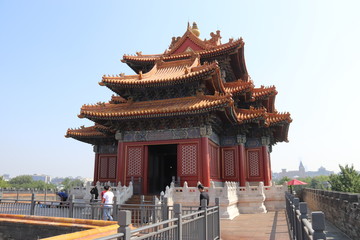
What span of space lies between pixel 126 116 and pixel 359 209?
12948 mm

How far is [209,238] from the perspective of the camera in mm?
8555

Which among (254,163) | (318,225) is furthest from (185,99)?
(318,225)

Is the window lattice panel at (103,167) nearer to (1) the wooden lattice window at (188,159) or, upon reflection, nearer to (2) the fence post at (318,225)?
(1) the wooden lattice window at (188,159)

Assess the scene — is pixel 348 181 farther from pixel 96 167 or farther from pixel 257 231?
pixel 257 231

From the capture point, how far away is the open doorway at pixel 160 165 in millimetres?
21484

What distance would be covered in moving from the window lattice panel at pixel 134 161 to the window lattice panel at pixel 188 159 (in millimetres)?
2910

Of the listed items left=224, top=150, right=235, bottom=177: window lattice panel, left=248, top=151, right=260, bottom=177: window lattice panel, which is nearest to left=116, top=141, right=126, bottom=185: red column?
left=224, top=150, right=235, bottom=177: window lattice panel

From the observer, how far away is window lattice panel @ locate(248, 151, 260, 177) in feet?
72.4

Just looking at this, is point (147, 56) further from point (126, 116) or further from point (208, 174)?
point (208, 174)

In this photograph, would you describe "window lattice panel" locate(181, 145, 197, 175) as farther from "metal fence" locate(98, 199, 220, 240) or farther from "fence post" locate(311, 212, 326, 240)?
"fence post" locate(311, 212, 326, 240)

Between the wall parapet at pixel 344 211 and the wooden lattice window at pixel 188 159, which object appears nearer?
the wall parapet at pixel 344 211

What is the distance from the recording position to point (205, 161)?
17750mm

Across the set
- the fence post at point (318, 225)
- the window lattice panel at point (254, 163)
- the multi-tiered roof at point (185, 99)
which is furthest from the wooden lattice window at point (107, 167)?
the fence post at point (318, 225)

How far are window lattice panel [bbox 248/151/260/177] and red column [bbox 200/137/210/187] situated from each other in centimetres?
574
